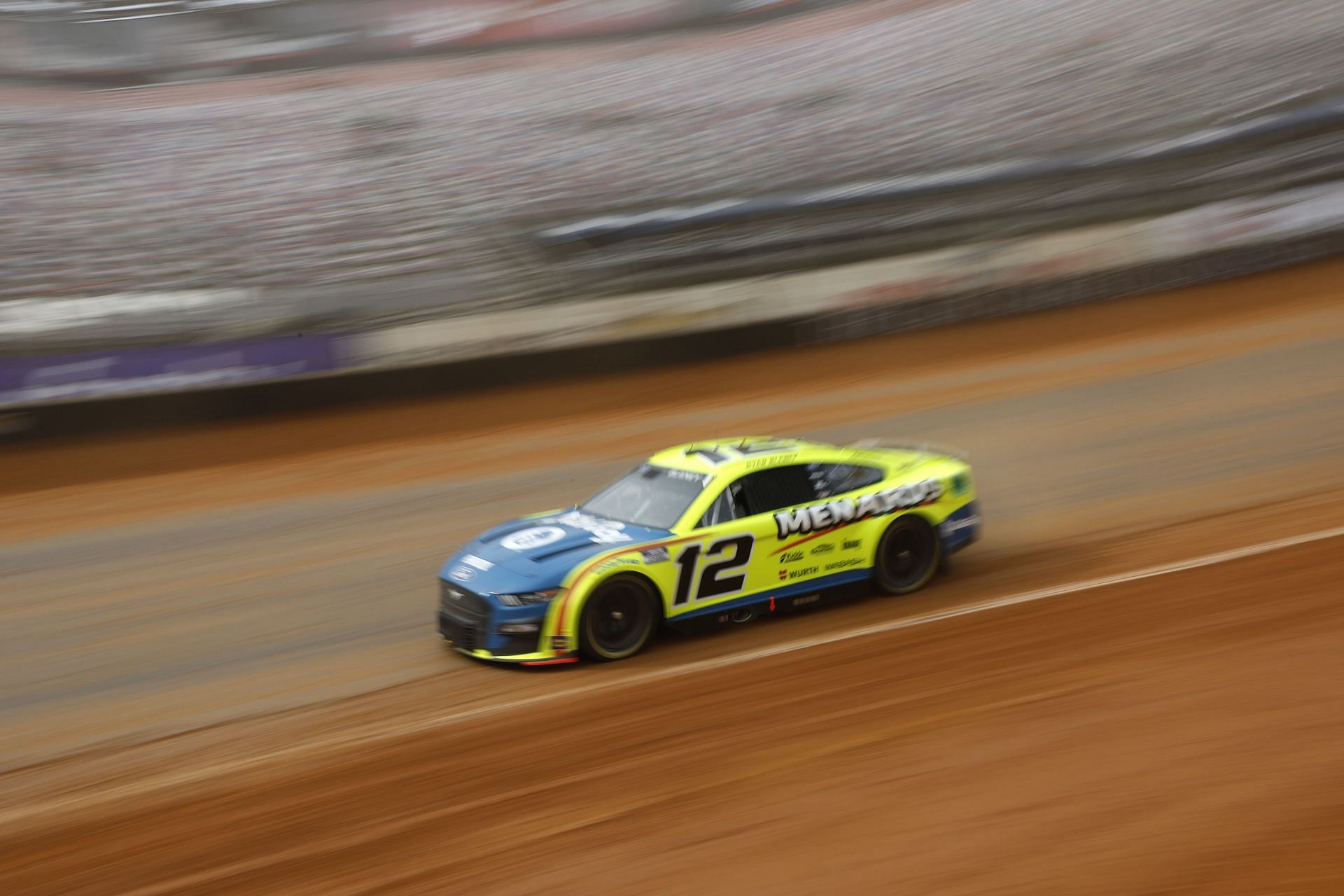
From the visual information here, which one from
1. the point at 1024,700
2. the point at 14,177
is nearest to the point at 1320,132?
the point at 1024,700

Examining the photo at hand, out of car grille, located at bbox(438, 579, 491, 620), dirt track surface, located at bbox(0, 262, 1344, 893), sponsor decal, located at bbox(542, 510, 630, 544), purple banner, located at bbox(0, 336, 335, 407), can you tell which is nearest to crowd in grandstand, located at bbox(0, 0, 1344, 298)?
purple banner, located at bbox(0, 336, 335, 407)

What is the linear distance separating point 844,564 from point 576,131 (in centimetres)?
1834

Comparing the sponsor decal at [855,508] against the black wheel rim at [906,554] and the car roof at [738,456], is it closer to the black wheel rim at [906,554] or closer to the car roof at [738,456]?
the black wheel rim at [906,554]

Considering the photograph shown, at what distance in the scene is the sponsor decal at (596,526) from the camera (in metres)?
8.12

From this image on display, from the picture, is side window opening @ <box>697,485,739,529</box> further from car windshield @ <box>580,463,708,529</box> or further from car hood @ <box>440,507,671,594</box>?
car hood @ <box>440,507,671,594</box>

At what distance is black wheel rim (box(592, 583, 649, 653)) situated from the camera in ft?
25.7

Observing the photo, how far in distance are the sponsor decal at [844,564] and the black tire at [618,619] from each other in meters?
1.33

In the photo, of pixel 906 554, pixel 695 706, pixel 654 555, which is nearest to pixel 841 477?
pixel 906 554

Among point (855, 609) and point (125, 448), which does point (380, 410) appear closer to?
point (125, 448)

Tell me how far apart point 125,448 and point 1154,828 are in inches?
527

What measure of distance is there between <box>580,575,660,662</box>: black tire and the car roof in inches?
41.3

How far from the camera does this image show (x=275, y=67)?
27031 mm

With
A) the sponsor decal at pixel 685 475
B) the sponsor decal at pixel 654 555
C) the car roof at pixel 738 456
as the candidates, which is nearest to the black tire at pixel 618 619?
the sponsor decal at pixel 654 555

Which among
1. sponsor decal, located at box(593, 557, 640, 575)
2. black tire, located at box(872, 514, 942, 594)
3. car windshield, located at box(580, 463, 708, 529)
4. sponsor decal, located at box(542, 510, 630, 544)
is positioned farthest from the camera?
black tire, located at box(872, 514, 942, 594)
